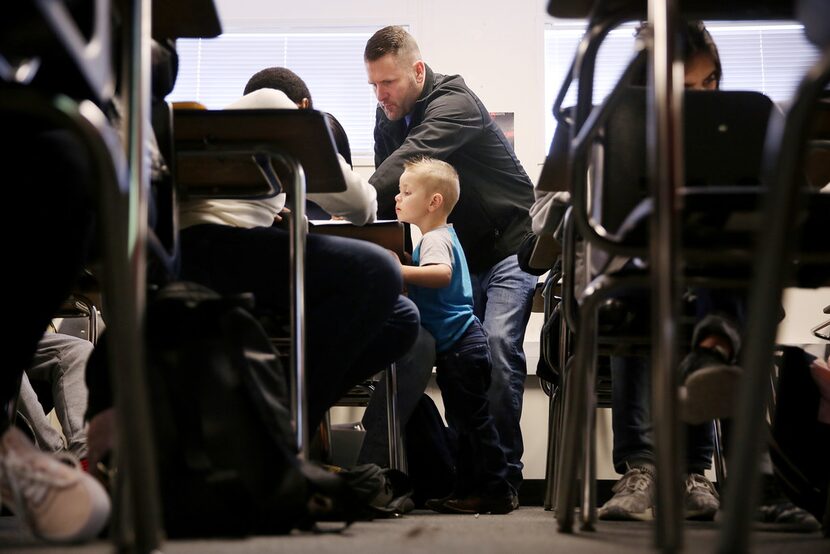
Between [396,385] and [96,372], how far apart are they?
1413 mm

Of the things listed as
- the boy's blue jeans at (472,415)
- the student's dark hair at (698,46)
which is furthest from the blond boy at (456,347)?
the student's dark hair at (698,46)

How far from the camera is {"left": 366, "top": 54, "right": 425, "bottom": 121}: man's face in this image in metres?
3.24

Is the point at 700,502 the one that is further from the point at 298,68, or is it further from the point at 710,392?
the point at 298,68

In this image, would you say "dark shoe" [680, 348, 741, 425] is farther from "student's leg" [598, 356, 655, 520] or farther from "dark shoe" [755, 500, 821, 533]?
"student's leg" [598, 356, 655, 520]

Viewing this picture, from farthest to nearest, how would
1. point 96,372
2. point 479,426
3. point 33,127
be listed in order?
point 479,426 → point 96,372 → point 33,127

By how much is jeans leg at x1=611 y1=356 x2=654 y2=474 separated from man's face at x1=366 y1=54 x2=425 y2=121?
4.94 feet

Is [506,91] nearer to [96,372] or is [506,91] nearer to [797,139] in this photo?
[96,372]

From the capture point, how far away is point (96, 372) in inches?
51.4

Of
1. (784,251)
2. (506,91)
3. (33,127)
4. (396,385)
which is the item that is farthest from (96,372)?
(506,91)

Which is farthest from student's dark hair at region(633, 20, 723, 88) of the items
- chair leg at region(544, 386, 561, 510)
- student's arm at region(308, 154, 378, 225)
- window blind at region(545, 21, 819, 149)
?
window blind at region(545, 21, 819, 149)

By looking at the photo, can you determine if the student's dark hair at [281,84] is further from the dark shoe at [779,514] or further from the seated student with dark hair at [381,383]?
the dark shoe at [779,514]

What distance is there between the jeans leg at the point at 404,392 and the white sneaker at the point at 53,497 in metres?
1.57

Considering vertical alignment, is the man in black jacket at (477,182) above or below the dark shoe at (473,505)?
above

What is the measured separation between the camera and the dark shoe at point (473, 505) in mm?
2504
